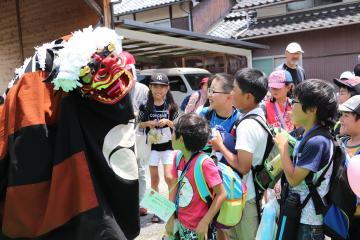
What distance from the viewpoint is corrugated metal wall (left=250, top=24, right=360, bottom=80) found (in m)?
13.6

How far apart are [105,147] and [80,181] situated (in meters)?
0.16

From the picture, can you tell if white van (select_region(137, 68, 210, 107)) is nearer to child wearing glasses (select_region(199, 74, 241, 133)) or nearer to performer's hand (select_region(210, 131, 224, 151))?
child wearing glasses (select_region(199, 74, 241, 133))

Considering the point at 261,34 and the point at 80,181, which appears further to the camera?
the point at 261,34

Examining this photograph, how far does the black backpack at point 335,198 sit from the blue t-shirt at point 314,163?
21 millimetres

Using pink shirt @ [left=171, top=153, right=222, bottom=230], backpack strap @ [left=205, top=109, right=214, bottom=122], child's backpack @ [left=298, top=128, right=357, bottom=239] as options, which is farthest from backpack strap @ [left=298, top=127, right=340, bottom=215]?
backpack strap @ [left=205, top=109, right=214, bottom=122]

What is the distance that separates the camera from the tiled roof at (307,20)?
13.5 metres

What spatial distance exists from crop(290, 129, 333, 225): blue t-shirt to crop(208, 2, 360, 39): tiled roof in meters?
11.9

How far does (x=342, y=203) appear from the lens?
2.26m

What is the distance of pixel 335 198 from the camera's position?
2.27 m

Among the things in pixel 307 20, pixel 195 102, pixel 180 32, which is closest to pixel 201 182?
pixel 195 102

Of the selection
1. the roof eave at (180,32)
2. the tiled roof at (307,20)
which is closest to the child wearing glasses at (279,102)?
the roof eave at (180,32)

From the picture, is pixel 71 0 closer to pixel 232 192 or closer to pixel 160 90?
pixel 160 90

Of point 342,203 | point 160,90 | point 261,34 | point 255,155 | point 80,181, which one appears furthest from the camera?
point 261,34

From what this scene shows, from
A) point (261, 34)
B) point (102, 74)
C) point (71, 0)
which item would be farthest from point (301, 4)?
point (102, 74)
